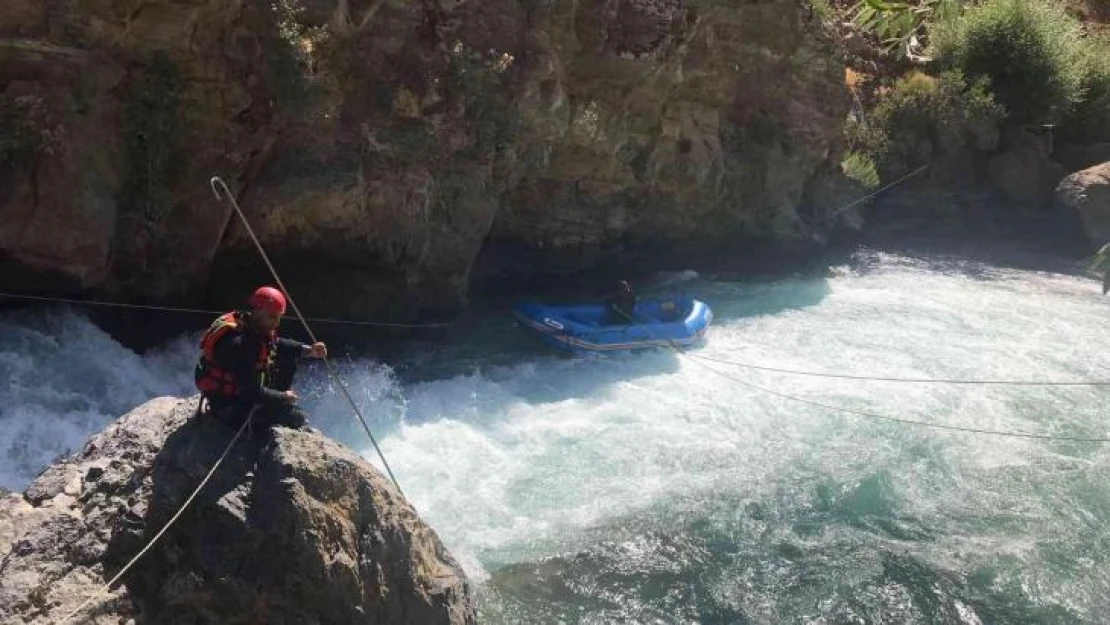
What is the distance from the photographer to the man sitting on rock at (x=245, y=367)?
15.7 feet

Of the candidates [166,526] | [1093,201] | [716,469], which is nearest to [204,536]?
[166,526]

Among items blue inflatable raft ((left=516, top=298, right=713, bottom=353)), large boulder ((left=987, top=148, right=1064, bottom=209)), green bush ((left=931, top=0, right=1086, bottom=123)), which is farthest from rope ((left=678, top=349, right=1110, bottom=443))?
green bush ((left=931, top=0, right=1086, bottom=123))

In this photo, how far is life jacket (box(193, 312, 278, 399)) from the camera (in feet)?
15.7

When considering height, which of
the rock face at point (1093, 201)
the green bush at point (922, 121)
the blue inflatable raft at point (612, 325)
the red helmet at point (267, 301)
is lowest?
the blue inflatable raft at point (612, 325)

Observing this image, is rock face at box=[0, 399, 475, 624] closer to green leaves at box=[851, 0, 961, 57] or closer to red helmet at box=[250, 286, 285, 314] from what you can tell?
red helmet at box=[250, 286, 285, 314]

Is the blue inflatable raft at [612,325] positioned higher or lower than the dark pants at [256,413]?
lower

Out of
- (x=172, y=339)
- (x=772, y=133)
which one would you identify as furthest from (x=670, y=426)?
(x=772, y=133)

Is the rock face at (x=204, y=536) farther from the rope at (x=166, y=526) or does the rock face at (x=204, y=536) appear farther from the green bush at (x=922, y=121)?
the green bush at (x=922, y=121)

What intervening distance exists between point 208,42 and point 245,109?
790 millimetres

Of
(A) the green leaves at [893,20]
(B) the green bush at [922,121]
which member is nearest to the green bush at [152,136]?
(B) the green bush at [922,121]

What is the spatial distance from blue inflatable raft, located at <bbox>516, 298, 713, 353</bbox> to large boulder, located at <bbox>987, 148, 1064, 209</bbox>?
41.4ft

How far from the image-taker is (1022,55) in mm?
21531

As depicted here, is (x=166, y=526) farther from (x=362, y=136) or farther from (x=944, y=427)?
(x=944, y=427)

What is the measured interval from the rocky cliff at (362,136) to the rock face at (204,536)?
4907mm
